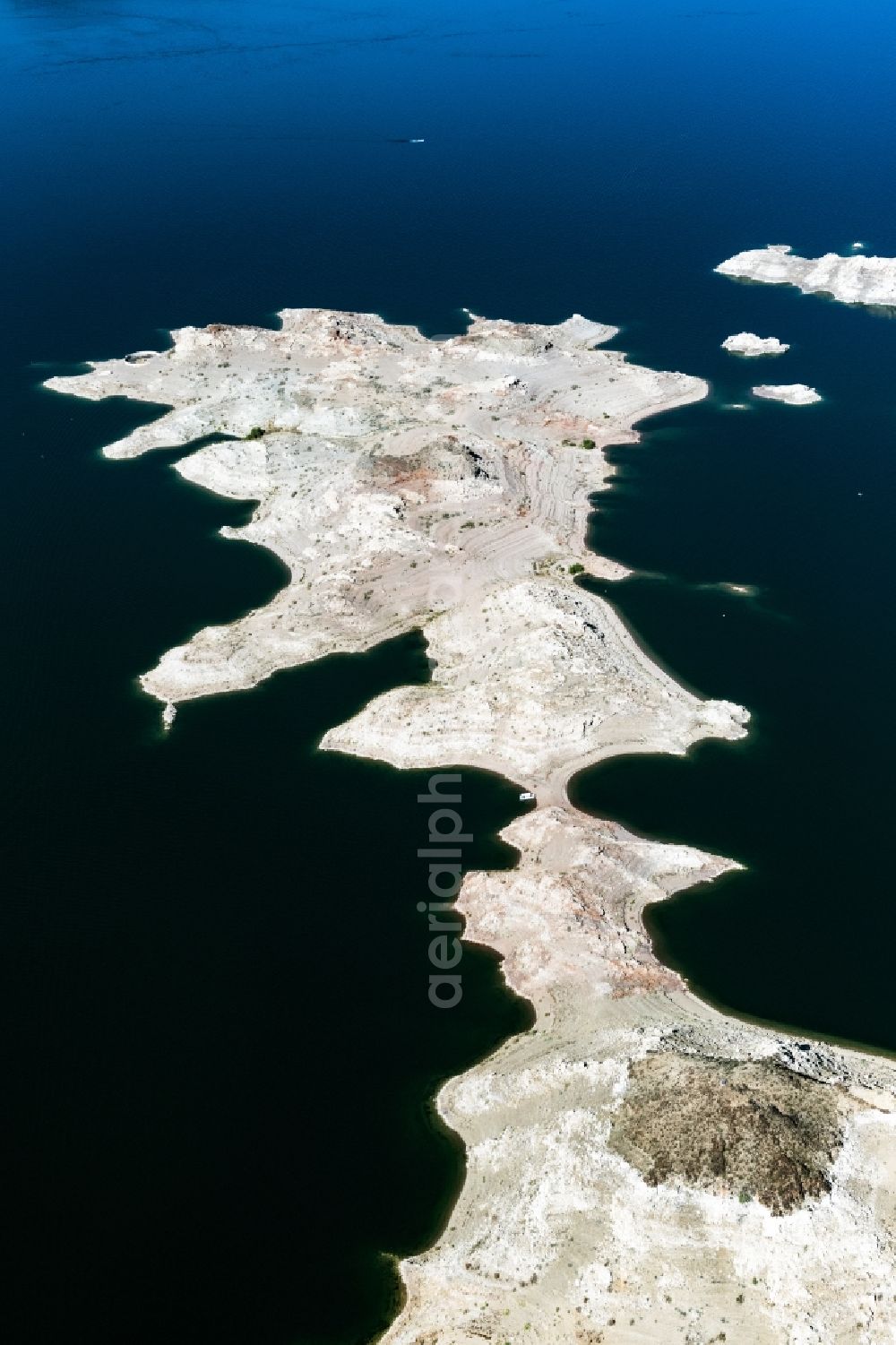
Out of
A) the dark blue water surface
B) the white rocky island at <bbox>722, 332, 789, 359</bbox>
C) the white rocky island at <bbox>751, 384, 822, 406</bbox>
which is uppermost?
the white rocky island at <bbox>722, 332, 789, 359</bbox>

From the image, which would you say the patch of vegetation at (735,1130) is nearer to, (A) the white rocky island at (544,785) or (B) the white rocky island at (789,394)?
(A) the white rocky island at (544,785)

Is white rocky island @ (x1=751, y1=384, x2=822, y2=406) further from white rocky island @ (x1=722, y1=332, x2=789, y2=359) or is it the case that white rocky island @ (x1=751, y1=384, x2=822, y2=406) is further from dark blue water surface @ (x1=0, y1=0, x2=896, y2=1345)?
dark blue water surface @ (x1=0, y1=0, x2=896, y2=1345)

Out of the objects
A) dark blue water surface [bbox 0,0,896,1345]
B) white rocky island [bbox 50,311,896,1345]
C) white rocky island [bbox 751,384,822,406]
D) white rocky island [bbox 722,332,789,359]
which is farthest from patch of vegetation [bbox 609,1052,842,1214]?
white rocky island [bbox 722,332,789,359]

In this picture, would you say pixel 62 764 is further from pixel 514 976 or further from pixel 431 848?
pixel 514 976

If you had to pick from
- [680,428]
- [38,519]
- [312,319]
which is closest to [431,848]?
[38,519]

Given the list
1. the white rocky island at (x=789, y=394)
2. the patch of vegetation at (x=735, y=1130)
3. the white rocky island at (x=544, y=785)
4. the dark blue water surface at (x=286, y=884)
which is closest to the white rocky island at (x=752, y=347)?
the white rocky island at (x=789, y=394)

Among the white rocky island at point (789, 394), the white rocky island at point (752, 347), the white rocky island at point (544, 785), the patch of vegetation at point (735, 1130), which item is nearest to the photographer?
the white rocky island at point (544, 785)

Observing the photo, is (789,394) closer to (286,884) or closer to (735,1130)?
(286,884)

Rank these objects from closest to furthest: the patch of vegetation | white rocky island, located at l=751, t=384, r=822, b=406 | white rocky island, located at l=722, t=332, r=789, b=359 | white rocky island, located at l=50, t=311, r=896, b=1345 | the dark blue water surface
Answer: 1. white rocky island, located at l=50, t=311, r=896, b=1345
2. the patch of vegetation
3. the dark blue water surface
4. white rocky island, located at l=751, t=384, r=822, b=406
5. white rocky island, located at l=722, t=332, r=789, b=359
